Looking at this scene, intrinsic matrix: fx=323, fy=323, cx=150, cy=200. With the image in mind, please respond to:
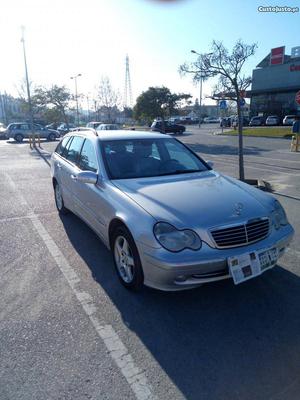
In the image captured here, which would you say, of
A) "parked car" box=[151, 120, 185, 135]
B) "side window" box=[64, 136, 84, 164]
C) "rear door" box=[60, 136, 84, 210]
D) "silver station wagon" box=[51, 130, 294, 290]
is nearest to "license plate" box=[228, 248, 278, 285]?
"silver station wagon" box=[51, 130, 294, 290]

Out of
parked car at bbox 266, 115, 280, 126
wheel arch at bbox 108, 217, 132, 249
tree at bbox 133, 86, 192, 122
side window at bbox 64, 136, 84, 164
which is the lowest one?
wheel arch at bbox 108, 217, 132, 249

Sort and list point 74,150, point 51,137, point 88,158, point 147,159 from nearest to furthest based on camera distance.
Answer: point 147,159 → point 88,158 → point 74,150 → point 51,137

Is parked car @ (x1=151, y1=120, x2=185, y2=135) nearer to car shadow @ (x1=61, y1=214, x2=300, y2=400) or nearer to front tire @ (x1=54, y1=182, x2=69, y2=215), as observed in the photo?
front tire @ (x1=54, y1=182, x2=69, y2=215)

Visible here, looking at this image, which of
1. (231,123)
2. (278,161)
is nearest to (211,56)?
(278,161)

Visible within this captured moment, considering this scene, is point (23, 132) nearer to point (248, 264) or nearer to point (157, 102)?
point (157, 102)

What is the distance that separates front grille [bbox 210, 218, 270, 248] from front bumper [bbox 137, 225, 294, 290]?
54mm

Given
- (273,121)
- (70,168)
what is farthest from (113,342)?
(273,121)

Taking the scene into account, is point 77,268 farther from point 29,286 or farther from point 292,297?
point 292,297

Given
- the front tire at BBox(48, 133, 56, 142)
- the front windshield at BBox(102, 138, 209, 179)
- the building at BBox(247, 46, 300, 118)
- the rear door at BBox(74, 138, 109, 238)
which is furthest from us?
the building at BBox(247, 46, 300, 118)

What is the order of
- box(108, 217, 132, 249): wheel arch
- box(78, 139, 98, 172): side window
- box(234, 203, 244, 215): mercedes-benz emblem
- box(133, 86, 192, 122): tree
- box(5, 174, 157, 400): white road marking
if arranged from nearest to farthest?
box(5, 174, 157, 400): white road marking < box(234, 203, 244, 215): mercedes-benz emblem < box(108, 217, 132, 249): wheel arch < box(78, 139, 98, 172): side window < box(133, 86, 192, 122): tree

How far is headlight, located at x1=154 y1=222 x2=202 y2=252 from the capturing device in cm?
278

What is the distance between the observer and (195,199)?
3.21 metres

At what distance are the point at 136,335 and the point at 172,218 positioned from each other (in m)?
1.04

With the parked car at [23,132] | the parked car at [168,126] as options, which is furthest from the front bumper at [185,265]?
the parked car at [168,126]
